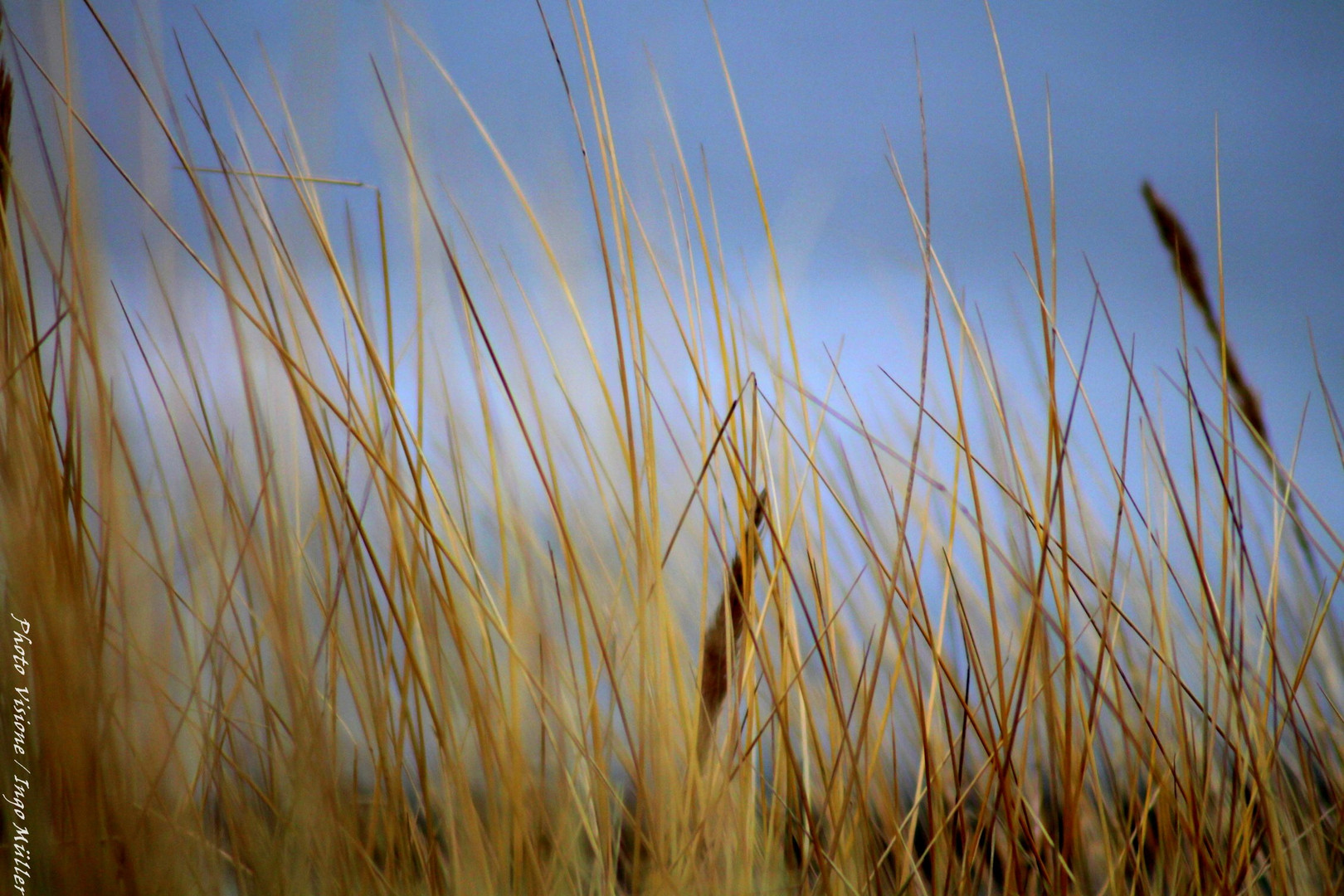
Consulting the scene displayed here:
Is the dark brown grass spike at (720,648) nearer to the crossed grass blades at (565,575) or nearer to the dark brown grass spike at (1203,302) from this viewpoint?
the crossed grass blades at (565,575)

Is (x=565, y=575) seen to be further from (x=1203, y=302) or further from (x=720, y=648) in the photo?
(x=1203, y=302)

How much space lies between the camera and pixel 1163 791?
0.52 meters

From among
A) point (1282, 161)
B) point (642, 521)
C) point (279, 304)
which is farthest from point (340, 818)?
point (1282, 161)

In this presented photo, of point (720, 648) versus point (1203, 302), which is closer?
point (720, 648)

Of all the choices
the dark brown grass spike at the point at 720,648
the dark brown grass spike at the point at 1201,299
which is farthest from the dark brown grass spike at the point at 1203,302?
the dark brown grass spike at the point at 720,648

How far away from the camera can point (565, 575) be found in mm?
598

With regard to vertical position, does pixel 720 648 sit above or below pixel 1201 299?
below

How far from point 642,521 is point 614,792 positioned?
0.65 ft

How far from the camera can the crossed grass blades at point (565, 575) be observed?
0.47m

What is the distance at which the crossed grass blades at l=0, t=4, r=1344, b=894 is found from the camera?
0.47m

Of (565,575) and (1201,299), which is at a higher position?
(1201,299)

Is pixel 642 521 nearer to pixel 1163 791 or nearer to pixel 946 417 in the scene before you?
pixel 946 417

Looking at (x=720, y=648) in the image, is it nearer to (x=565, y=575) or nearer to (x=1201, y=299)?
(x=565, y=575)

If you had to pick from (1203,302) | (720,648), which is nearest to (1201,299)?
(1203,302)
